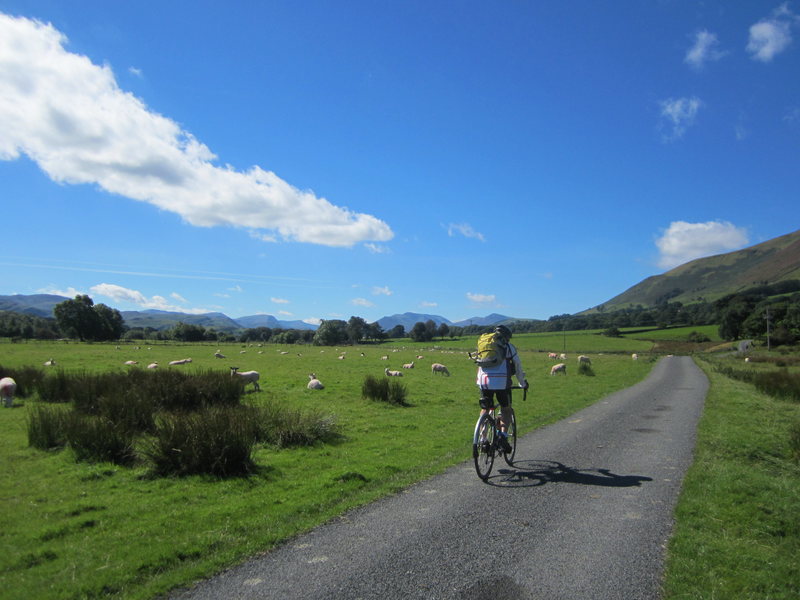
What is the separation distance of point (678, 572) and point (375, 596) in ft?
9.78

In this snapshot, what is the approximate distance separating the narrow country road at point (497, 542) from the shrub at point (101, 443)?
575cm

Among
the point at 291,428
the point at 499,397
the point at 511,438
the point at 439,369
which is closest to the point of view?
the point at 499,397

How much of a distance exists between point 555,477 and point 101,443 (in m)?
8.85

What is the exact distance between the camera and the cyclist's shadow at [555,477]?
24.2 ft

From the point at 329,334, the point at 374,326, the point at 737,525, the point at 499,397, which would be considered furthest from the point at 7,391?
the point at 374,326

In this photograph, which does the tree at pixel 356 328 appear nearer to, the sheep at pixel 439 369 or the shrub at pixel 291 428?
the sheep at pixel 439 369

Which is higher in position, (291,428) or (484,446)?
(484,446)

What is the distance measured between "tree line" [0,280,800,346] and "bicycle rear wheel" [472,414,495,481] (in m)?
84.8

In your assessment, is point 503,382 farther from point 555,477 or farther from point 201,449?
point 201,449

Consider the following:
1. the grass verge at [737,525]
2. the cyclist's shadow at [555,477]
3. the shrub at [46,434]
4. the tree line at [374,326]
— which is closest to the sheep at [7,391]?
the shrub at [46,434]

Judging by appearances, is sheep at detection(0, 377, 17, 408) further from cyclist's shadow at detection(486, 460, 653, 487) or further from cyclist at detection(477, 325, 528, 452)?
cyclist's shadow at detection(486, 460, 653, 487)

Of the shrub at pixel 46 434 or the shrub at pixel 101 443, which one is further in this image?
the shrub at pixel 46 434

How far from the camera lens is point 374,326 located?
479 feet

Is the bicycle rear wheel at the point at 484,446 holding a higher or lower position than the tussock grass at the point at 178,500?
higher
